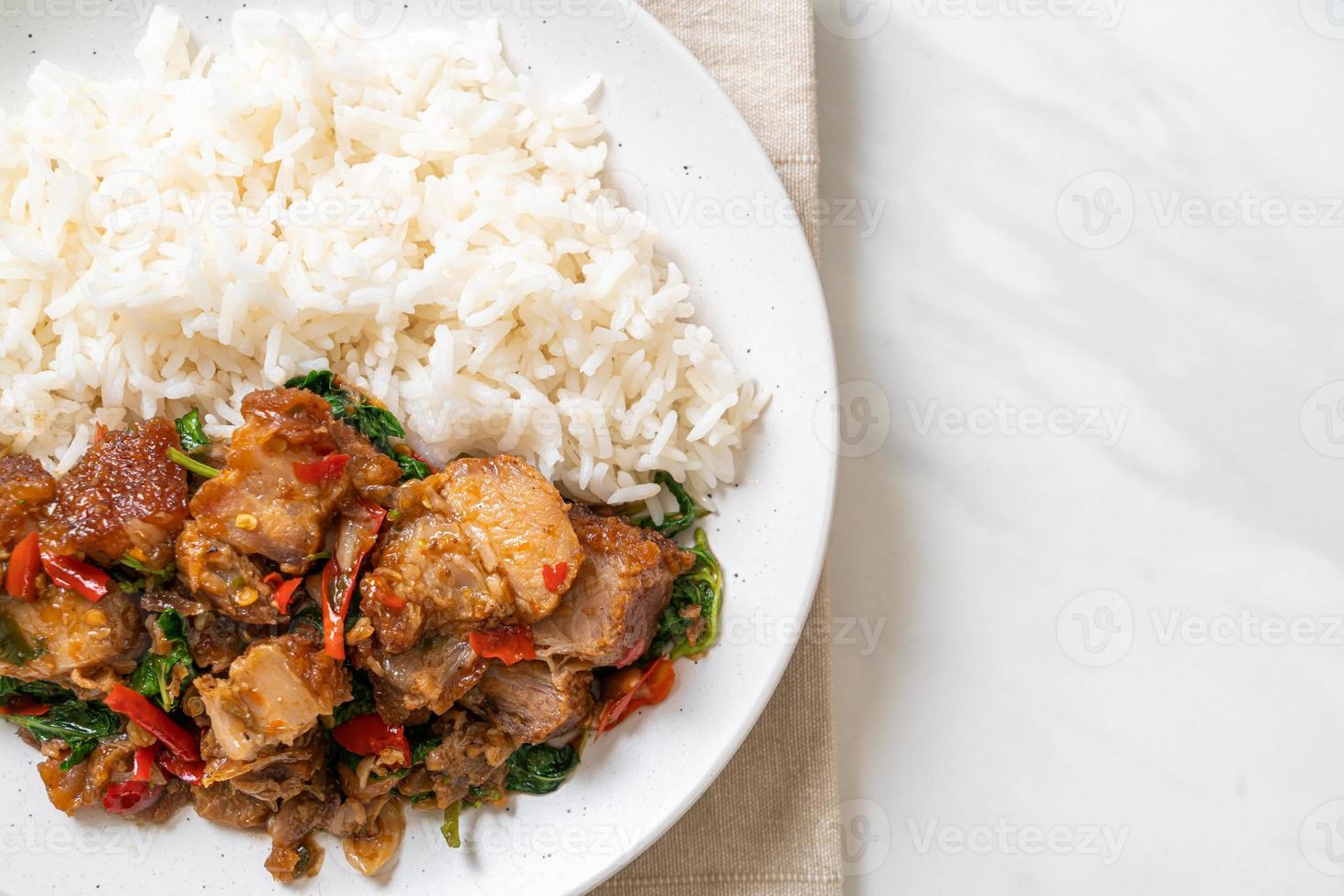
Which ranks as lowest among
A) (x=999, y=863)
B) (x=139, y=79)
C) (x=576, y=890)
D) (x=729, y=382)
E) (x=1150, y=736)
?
(x=999, y=863)

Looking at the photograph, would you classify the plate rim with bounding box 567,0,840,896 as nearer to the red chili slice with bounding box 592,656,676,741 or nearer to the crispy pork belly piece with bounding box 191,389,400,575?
the red chili slice with bounding box 592,656,676,741

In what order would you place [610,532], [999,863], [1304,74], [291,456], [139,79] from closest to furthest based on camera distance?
[291,456], [610,532], [139,79], [999,863], [1304,74]

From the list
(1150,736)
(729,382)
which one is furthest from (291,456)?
(1150,736)

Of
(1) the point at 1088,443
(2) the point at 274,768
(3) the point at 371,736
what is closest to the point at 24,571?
(2) the point at 274,768

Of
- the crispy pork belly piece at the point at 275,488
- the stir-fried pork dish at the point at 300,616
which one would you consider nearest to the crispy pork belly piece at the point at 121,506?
the stir-fried pork dish at the point at 300,616

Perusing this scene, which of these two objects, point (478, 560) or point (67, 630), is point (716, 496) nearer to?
point (478, 560)

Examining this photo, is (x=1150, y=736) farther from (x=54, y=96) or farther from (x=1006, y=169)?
(x=54, y=96)

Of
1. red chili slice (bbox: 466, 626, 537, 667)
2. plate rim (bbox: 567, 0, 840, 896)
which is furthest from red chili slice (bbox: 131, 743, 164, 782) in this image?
plate rim (bbox: 567, 0, 840, 896)

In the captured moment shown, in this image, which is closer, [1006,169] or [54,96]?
[54,96]
